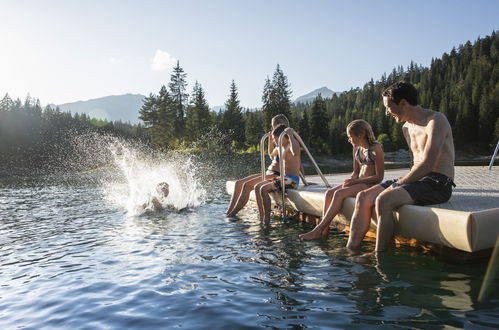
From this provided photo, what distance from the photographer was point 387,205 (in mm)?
5152

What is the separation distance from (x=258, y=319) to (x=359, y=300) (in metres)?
1.02

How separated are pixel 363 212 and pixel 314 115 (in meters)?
70.9

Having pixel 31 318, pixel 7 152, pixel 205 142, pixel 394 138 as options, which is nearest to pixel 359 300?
pixel 31 318

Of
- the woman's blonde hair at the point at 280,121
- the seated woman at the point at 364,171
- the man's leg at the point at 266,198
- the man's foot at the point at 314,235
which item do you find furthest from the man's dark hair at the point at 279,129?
the man's foot at the point at 314,235

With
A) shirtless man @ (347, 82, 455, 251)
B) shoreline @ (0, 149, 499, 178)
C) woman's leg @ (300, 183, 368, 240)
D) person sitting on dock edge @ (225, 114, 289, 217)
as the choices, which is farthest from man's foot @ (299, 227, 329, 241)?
shoreline @ (0, 149, 499, 178)

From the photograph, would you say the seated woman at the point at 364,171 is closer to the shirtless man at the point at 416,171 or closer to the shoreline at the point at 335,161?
the shirtless man at the point at 416,171

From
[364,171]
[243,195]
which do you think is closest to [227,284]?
[364,171]

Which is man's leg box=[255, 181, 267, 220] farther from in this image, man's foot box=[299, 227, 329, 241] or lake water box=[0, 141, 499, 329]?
man's foot box=[299, 227, 329, 241]

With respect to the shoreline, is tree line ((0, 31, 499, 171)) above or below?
above

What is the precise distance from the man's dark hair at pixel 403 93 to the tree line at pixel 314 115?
6255 cm

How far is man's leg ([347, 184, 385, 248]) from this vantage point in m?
5.46

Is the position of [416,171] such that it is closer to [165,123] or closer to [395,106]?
[395,106]

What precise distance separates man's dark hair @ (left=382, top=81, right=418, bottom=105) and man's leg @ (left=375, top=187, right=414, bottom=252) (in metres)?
1.13

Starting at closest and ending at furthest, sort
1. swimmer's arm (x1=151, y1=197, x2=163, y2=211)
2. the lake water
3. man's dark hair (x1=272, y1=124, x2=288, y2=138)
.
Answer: the lake water
man's dark hair (x1=272, y1=124, x2=288, y2=138)
swimmer's arm (x1=151, y1=197, x2=163, y2=211)
